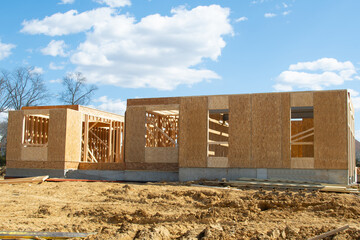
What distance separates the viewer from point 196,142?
1661 cm

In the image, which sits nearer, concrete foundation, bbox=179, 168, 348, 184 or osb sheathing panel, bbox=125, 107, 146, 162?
concrete foundation, bbox=179, 168, 348, 184

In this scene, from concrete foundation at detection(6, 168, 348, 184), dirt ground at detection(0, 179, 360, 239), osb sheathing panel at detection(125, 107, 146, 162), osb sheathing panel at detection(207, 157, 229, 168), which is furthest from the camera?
osb sheathing panel at detection(125, 107, 146, 162)

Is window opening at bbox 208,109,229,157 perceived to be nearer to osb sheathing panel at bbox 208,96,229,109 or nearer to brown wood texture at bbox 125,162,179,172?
osb sheathing panel at bbox 208,96,229,109

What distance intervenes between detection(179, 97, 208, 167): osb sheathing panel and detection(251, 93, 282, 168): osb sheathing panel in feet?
7.05

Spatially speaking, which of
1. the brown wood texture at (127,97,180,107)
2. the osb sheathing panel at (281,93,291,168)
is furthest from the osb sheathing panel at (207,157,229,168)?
the brown wood texture at (127,97,180,107)

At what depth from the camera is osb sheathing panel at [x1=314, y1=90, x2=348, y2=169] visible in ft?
48.5

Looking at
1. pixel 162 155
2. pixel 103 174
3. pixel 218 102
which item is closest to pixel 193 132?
pixel 218 102

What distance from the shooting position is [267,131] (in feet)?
51.4

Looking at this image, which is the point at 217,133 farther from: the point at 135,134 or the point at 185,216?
the point at 185,216

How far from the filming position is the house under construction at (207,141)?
15023 mm

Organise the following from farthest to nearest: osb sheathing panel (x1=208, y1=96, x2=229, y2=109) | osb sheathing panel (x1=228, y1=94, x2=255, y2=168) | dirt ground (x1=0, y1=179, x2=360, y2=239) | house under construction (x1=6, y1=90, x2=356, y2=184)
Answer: osb sheathing panel (x1=208, y1=96, x2=229, y2=109) < osb sheathing panel (x1=228, y1=94, x2=255, y2=168) < house under construction (x1=6, y1=90, x2=356, y2=184) < dirt ground (x1=0, y1=179, x2=360, y2=239)

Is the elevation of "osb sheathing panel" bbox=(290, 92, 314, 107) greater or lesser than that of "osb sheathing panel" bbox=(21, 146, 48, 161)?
greater

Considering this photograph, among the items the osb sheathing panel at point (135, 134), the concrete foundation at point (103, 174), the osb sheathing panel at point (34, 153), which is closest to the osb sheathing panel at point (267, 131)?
the concrete foundation at point (103, 174)

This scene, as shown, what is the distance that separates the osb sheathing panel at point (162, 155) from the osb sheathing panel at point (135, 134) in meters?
0.29
